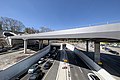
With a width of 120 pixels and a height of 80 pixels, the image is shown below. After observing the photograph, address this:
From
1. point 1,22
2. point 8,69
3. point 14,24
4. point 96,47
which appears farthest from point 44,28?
point 8,69

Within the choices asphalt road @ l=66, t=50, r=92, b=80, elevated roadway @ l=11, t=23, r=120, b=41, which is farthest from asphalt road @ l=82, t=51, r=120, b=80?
elevated roadway @ l=11, t=23, r=120, b=41

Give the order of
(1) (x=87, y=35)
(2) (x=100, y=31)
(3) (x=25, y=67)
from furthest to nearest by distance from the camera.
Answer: (3) (x=25, y=67) → (1) (x=87, y=35) → (2) (x=100, y=31)

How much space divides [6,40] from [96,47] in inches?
2576

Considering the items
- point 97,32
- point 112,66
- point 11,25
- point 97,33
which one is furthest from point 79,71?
point 11,25

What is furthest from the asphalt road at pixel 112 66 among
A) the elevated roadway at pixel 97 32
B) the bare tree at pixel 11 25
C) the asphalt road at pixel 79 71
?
the bare tree at pixel 11 25

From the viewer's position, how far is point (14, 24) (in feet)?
369

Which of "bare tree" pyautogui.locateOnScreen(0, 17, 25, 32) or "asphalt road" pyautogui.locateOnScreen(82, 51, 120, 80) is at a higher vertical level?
"bare tree" pyautogui.locateOnScreen(0, 17, 25, 32)

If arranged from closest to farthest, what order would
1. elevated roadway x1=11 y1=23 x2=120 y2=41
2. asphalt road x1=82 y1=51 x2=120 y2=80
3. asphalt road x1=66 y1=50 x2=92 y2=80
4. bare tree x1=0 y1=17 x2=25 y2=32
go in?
elevated roadway x1=11 y1=23 x2=120 y2=41
asphalt road x1=66 y1=50 x2=92 y2=80
asphalt road x1=82 y1=51 x2=120 y2=80
bare tree x1=0 y1=17 x2=25 y2=32

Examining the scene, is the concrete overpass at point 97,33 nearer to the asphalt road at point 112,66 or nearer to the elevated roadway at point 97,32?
the elevated roadway at point 97,32

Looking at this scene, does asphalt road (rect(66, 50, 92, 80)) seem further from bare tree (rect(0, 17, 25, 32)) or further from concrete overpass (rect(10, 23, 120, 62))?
bare tree (rect(0, 17, 25, 32))

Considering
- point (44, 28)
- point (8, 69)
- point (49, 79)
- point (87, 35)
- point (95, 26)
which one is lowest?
point (49, 79)

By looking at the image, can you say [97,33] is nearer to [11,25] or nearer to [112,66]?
[112,66]

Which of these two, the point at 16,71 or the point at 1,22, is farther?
the point at 1,22

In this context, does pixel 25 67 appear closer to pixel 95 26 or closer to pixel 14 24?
pixel 95 26
